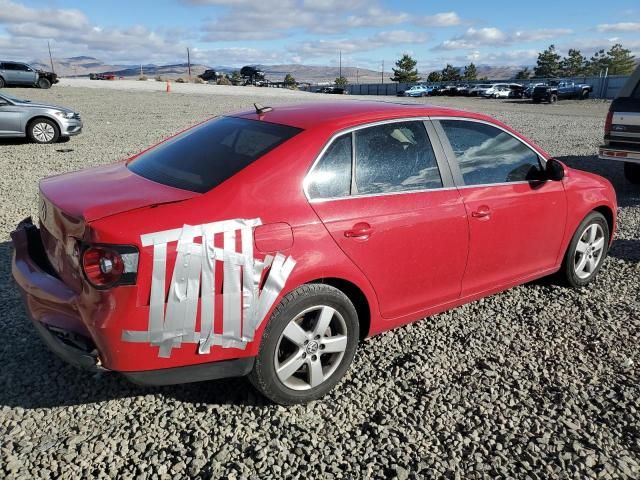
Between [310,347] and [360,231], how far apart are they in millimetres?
719

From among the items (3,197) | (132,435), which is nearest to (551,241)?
(132,435)

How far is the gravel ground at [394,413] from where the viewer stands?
2637mm

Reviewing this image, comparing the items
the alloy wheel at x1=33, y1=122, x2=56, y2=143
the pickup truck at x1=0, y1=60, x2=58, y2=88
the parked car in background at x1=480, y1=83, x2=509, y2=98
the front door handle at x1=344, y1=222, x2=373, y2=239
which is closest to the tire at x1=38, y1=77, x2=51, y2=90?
the pickup truck at x1=0, y1=60, x2=58, y2=88

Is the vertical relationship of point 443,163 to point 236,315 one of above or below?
above

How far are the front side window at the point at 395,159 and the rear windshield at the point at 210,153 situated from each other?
445 millimetres

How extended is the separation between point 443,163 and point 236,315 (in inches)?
70.2

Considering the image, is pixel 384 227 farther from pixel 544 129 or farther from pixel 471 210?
pixel 544 129

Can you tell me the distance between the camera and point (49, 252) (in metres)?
2.99

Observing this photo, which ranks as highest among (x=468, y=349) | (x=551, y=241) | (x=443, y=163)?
(x=443, y=163)

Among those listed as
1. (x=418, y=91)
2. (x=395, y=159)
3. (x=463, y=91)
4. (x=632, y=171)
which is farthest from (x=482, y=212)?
(x=418, y=91)

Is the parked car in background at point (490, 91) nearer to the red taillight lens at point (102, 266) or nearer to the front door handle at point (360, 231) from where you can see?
the front door handle at point (360, 231)

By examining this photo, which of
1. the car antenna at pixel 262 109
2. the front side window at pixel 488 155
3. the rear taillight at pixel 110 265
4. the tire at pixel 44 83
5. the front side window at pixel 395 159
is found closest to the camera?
the rear taillight at pixel 110 265

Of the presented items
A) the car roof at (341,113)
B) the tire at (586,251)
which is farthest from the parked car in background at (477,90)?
the car roof at (341,113)

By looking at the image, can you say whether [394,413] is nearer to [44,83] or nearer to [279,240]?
[279,240]
